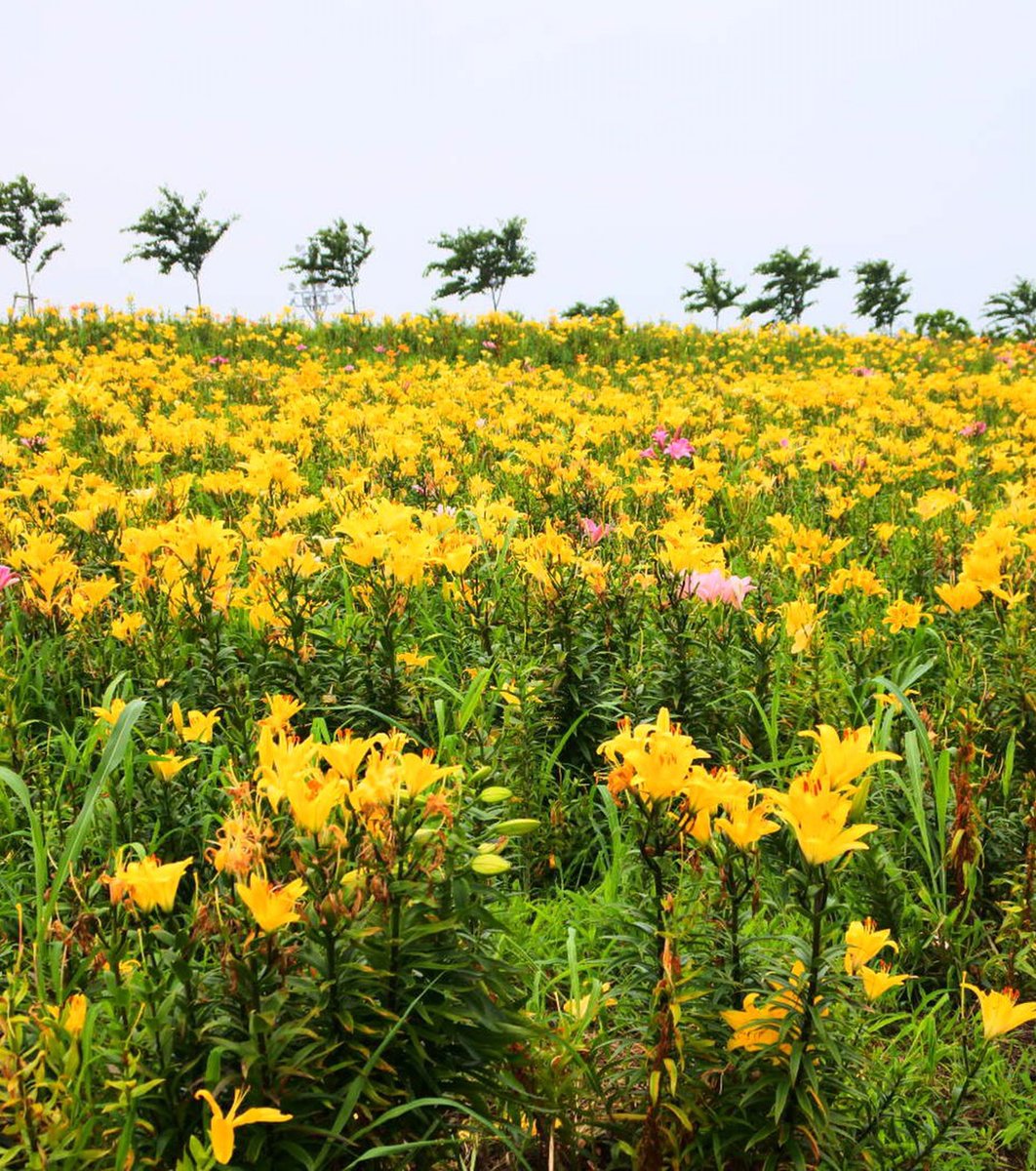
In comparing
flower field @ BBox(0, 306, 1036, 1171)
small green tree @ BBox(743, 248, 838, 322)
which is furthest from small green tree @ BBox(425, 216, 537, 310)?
flower field @ BBox(0, 306, 1036, 1171)

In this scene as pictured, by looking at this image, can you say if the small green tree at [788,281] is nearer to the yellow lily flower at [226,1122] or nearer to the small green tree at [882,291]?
the small green tree at [882,291]

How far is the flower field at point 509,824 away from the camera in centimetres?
115

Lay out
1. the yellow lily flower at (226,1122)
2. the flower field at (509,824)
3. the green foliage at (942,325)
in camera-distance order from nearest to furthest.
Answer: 1. the yellow lily flower at (226,1122)
2. the flower field at (509,824)
3. the green foliage at (942,325)

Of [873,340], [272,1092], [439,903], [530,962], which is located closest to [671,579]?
[530,962]

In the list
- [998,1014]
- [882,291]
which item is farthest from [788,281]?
[998,1014]

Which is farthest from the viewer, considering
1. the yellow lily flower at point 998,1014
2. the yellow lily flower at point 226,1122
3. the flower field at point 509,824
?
the yellow lily flower at point 998,1014

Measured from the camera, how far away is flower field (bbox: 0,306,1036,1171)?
115cm

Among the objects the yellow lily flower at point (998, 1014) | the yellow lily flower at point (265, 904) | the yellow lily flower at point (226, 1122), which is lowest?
the yellow lily flower at point (998, 1014)

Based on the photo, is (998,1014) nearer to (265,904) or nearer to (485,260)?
(265,904)

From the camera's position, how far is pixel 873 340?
45.9 feet

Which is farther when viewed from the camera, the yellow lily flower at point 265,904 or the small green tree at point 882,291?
the small green tree at point 882,291

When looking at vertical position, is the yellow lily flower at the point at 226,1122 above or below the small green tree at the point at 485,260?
below

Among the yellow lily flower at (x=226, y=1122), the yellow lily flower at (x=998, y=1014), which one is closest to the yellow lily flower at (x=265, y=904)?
the yellow lily flower at (x=226, y=1122)

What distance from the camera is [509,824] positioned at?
1309 mm
